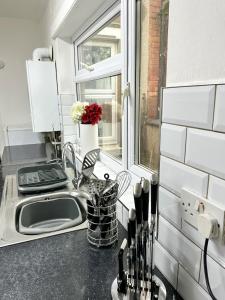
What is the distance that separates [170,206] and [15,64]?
11.9ft

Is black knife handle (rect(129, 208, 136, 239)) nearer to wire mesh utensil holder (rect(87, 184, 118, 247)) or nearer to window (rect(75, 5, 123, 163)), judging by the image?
wire mesh utensil holder (rect(87, 184, 118, 247))

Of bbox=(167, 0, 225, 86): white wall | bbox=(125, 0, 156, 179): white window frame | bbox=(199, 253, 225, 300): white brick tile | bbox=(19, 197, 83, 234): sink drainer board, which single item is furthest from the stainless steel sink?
bbox=(167, 0, 225, 86): white wall

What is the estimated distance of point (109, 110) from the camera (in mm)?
Result: 1649

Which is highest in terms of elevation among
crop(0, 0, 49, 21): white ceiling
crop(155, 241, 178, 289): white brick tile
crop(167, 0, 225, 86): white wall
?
crop(0, 0, 49, 21): white ceiling

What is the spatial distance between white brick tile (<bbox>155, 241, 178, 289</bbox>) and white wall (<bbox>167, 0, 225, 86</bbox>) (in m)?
0.45

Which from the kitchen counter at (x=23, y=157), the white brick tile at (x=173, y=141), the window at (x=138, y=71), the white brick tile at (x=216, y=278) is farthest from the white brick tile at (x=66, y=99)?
the white brick tile at (x=216, y=278)

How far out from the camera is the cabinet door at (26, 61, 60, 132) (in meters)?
2.36

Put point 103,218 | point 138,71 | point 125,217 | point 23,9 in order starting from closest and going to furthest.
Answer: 1. point 103,218
2. point 125,217
3. point 138,71
4. point 23,9

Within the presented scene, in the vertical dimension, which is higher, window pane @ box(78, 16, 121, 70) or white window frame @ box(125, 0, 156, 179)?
window pane @ box(78, 16, 121, 70)

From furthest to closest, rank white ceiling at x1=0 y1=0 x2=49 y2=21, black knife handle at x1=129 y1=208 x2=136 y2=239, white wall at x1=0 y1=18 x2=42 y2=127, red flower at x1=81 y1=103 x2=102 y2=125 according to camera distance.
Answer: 1. white wall at x1=0 y1=18 x2=42 y2=127
2. white ceiling at x1=0 y1=0 x2=49 y2=21
3. red flower at x1=81 y1=103 x2=102 y2=125
4. black knife handle at x1=129 y1=208 x2=136 y2=239

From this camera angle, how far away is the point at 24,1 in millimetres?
2594

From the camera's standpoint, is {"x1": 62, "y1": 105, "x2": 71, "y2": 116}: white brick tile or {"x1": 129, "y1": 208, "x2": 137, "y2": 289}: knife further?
{"x1": 62, "y1": 105, "x2": 71, "y2": 116}: white brick tile

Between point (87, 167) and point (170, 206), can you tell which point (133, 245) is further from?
point (87, 167)

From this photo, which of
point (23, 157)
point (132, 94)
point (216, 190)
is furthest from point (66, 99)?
point (216, 190)
